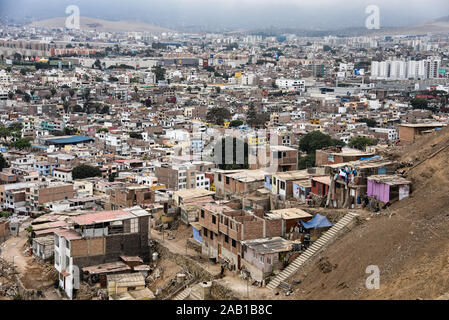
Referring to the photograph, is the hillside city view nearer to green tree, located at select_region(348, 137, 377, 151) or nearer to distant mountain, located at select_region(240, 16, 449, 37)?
green tree, located at select_region(348, 137, 377, 151)

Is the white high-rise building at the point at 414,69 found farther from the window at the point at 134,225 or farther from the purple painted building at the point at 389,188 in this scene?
the window at the point at 134,225

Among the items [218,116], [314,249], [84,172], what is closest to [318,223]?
[314,249]

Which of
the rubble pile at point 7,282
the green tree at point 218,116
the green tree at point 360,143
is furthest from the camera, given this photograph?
the green tree at point 218,116

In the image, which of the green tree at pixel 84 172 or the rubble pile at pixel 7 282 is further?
the green tree at pixel 84 172

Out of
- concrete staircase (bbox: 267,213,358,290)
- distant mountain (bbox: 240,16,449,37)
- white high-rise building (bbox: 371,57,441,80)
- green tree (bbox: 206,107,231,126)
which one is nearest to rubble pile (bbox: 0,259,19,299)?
concrete staircase (bbox: 267,213,358,290)

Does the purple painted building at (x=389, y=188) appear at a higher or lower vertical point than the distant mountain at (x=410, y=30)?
lower

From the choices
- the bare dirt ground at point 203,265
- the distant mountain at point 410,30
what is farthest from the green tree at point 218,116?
the distant mountain at point 410,30
